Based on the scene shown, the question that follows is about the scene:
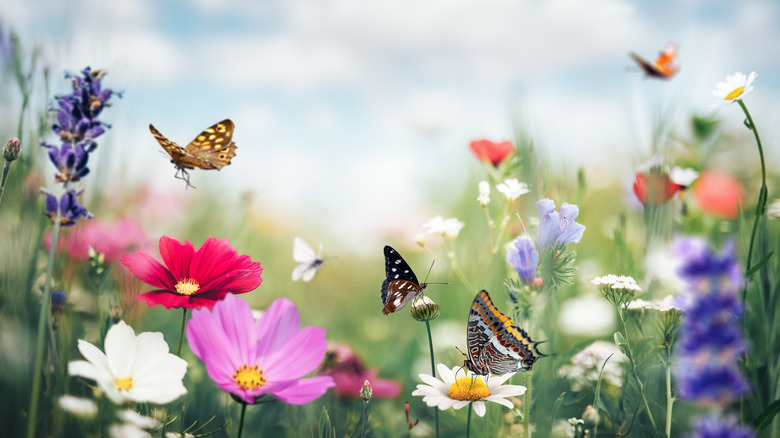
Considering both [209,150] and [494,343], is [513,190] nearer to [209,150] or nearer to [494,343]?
[494,343]

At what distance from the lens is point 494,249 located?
40.1 inches

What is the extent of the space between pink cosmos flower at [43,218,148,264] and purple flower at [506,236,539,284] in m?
0.75

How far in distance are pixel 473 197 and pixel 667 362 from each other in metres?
1.28

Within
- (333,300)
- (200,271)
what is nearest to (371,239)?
(333,300)

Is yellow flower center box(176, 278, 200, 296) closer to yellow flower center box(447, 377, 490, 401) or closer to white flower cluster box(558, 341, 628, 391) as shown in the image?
yellow flower center box(447, 377, 490, 401)

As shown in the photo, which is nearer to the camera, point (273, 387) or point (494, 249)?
point (273, 387)

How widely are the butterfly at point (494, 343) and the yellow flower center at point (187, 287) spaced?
409 millimetres

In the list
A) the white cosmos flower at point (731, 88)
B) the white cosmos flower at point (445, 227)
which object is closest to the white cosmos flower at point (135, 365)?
the white cosmos flower at point (445, 227)

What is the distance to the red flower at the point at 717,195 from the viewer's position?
167 centimetres

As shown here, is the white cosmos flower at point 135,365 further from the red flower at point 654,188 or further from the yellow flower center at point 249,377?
the red flower at point 654,188

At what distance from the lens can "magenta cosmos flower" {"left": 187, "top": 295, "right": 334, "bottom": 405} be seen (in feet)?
2.30

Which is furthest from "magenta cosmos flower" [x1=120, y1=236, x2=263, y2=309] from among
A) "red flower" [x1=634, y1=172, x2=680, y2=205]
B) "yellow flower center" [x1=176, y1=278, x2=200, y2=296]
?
"red flower" [x1=634, y1=172, x2=680, y2=205]

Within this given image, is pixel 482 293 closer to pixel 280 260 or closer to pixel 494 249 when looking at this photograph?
pixel 494 249

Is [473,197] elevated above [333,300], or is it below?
above
